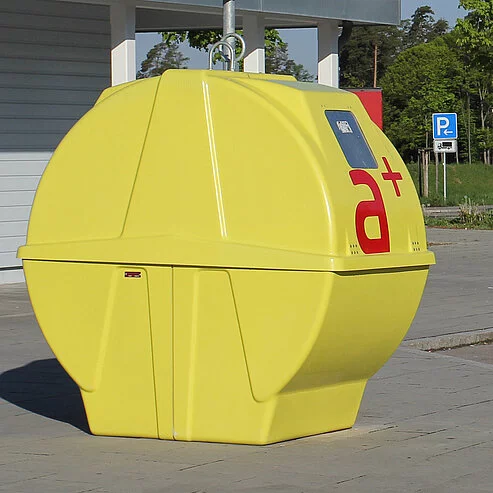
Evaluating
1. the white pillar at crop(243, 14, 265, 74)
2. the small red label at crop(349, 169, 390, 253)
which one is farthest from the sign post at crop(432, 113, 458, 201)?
the small red label at crop(349, 169, 390, 253)

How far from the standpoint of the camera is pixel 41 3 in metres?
16.5

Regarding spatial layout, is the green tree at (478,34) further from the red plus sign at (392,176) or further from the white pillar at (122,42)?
the red plus sign at (392,176)

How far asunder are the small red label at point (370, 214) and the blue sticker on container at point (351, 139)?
0.08 meters

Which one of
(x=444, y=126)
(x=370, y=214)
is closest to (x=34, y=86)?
(x=370, y=214)

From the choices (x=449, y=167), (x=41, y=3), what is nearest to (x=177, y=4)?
A: (x=41, y=3)

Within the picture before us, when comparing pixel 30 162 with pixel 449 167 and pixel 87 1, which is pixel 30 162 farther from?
pixel 449 167

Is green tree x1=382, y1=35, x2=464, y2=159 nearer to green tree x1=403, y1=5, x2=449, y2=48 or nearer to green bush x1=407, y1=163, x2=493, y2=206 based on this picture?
green bush x1=407, y1=163, x2=493, y2=206

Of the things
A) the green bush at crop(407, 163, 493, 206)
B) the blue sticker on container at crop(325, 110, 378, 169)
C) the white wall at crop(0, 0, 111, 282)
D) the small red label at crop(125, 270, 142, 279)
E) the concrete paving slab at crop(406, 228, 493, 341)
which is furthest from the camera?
the green bush at crop(407, 163, 493, 206)

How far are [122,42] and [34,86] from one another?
1752mm

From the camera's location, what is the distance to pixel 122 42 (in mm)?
15297

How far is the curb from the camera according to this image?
1137 cm

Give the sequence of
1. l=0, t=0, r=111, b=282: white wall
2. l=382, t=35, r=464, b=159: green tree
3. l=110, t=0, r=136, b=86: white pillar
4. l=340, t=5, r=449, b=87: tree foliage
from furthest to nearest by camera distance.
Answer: l=340, t=5, r=449, b=87: tree foliage
l=382, t=35, r=464, b=159: green tree
l=0, t=0, r=111, b=282: white wall
l=110, t=0, r=136, b=86: white pillar

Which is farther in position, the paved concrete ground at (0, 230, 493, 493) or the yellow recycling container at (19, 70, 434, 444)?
the yellow recycling container at (19, 70, 434, 444)

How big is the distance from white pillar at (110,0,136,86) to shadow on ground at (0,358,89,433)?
5.91 m
